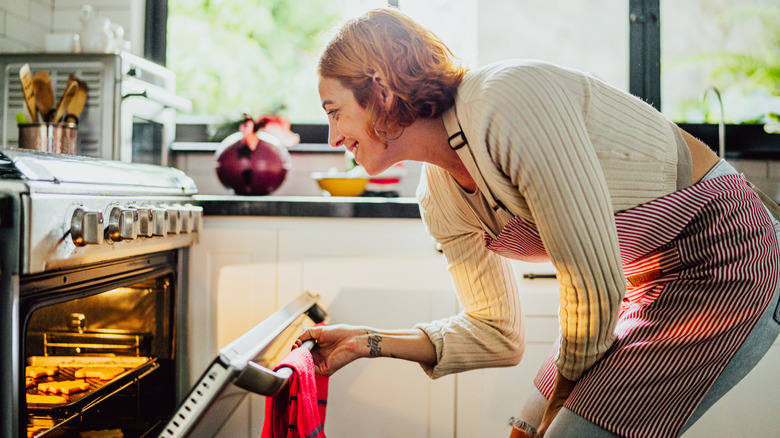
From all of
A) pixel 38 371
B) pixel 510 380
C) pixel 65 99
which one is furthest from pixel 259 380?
pixel 65 99

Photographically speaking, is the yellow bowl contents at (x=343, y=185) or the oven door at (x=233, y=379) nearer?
the oven door at (x=233, y=379)

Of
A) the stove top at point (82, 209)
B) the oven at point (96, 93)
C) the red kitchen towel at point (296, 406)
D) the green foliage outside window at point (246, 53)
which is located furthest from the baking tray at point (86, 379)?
the green foliage outside window at point (246, 53)

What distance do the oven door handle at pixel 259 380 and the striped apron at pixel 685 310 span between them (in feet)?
1.43

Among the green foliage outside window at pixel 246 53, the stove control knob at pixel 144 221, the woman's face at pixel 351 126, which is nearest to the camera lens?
the woman's face at pixel 351 126

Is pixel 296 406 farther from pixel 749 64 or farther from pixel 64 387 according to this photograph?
pixel 749 64

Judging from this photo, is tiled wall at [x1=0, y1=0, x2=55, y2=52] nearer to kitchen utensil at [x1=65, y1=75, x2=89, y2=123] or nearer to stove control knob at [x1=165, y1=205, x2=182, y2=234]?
kitchen utensil at [x1=65, y1=75, x2=89, y2=123]

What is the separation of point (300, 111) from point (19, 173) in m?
1.53

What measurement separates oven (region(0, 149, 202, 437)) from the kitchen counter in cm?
9

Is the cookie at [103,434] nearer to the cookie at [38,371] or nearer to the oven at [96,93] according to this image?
the cookie at [38,371]

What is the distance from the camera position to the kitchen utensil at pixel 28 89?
4.75 ft

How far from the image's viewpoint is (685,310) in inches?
34.1

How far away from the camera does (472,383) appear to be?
4.99 ft

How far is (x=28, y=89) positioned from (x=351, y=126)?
37.1 inches

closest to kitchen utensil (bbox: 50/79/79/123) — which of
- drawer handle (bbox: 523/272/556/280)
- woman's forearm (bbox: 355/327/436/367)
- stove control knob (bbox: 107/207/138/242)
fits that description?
stove control knob (bbox: 107/207/138/242)
